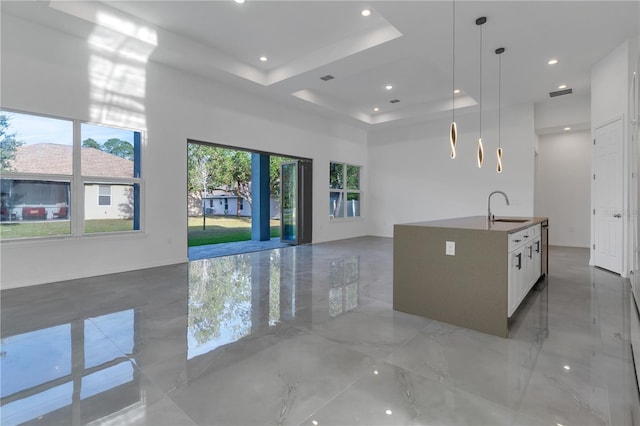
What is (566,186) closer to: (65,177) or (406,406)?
(406,406)

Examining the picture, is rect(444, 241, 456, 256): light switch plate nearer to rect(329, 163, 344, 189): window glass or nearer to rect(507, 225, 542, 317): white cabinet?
rect(507, 225, 542, 317): white cabinet

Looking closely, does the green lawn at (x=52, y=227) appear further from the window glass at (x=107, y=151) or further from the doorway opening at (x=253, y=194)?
the doorway opening at (x=253, y=194)

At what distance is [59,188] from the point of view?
4508 mm

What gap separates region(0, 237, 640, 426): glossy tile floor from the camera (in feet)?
5.58

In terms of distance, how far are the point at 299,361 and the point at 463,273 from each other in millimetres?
1640

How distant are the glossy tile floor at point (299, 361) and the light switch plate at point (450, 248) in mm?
668

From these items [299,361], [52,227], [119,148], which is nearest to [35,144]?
[119,148]

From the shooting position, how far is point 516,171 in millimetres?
7684

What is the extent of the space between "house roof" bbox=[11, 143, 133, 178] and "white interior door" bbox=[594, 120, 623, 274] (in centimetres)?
774

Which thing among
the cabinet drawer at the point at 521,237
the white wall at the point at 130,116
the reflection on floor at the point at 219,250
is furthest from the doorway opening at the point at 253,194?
the cabinet drawer at the point at 521,237

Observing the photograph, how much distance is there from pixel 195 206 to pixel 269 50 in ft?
45.0

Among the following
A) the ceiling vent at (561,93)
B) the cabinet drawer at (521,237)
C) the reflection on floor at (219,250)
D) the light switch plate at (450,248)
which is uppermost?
the ceiling vent at (561,93)

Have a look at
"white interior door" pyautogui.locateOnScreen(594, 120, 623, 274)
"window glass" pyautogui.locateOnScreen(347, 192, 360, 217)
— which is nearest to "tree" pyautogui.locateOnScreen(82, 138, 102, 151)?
"window glass" pyautogui.locateOnScreen(347, 192, 360, 217)

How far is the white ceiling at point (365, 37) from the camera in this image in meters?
3.99
